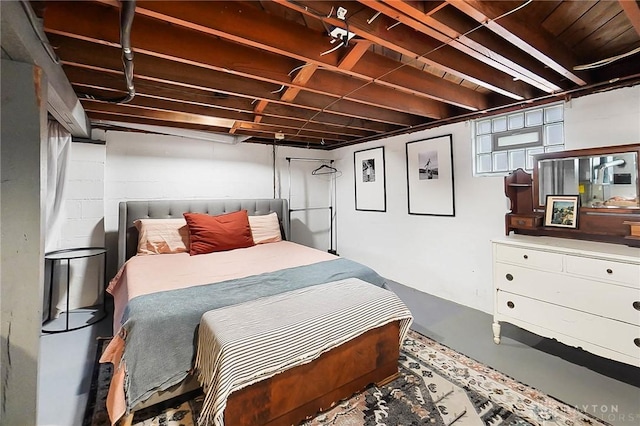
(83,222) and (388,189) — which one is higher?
(388,189)

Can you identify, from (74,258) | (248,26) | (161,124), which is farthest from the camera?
(161,124)

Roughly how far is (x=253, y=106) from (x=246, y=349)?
88.3 inches

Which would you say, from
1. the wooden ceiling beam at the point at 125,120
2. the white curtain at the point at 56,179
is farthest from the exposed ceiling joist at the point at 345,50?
the white curtain at the point at 56,179

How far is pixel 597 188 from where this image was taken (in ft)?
7.16

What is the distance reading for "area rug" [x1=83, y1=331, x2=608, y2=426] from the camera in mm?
1581

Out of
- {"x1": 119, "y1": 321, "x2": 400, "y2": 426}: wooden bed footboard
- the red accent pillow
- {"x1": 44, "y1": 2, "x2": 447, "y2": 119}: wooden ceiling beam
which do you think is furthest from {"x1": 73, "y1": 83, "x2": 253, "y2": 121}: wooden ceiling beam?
{"x1": 119, "y1": 321, "x2": 400, "y2": 426}: wooden bed footboard

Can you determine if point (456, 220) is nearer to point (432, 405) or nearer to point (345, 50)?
point (432, 405)

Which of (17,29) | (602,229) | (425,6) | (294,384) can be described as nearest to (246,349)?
(294,384)

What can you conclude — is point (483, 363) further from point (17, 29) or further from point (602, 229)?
point (17, 29)

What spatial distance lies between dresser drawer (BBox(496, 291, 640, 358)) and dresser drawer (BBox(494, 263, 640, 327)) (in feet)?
0.13

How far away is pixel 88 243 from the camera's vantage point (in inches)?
126

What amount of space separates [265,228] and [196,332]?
2118 mm

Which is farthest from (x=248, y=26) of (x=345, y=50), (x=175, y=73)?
(x=175, y=73)

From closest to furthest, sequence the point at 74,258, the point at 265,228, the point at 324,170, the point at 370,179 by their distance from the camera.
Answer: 1. the point at 74,258
2. the point at 265,228
3. the point at 370,179
4. the point at 324,170
